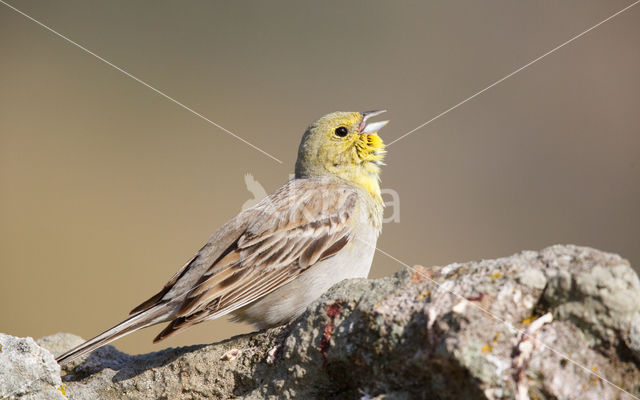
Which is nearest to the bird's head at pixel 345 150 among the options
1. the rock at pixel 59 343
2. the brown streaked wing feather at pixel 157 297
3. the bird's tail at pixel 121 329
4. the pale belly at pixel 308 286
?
the pale belly at pixel 308 286

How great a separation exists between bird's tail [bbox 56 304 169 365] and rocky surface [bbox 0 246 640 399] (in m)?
0.32

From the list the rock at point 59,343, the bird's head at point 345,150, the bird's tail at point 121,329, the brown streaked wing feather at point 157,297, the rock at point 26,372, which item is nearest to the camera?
the rock at point 26,372

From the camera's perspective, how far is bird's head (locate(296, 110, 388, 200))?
17.8 ft

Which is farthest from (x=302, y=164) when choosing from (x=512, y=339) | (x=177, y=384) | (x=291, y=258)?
(x=512, y=339)

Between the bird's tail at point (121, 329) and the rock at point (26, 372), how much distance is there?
0.92ft

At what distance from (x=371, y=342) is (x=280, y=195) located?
237 cm

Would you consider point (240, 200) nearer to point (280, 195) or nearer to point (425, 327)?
point (280, 195)

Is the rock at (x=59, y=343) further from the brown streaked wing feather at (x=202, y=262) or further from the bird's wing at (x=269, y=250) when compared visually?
the bird's wing at (x=269, y=250)

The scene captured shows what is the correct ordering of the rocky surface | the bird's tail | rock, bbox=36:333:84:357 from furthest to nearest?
rock, bbox=36:333:84:357
the bird's tail
the rocky surface

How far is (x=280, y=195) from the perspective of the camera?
5070mm

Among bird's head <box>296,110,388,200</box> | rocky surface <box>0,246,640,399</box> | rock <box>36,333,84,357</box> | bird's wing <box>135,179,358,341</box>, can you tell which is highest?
bird's head <box>296,110,388,200</box>

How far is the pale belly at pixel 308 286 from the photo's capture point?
4.24 m

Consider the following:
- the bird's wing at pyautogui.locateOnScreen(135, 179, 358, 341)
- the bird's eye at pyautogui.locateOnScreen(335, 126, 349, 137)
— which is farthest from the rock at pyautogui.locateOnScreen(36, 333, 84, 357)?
the bird's eye at pyautogui.locateOnScreen(335, 126, 349, 137)

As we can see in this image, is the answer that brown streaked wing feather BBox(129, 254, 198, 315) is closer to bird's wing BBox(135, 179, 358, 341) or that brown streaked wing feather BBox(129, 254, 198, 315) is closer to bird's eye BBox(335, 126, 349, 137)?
bird's wing BBox(135, 179, 358, 341)
